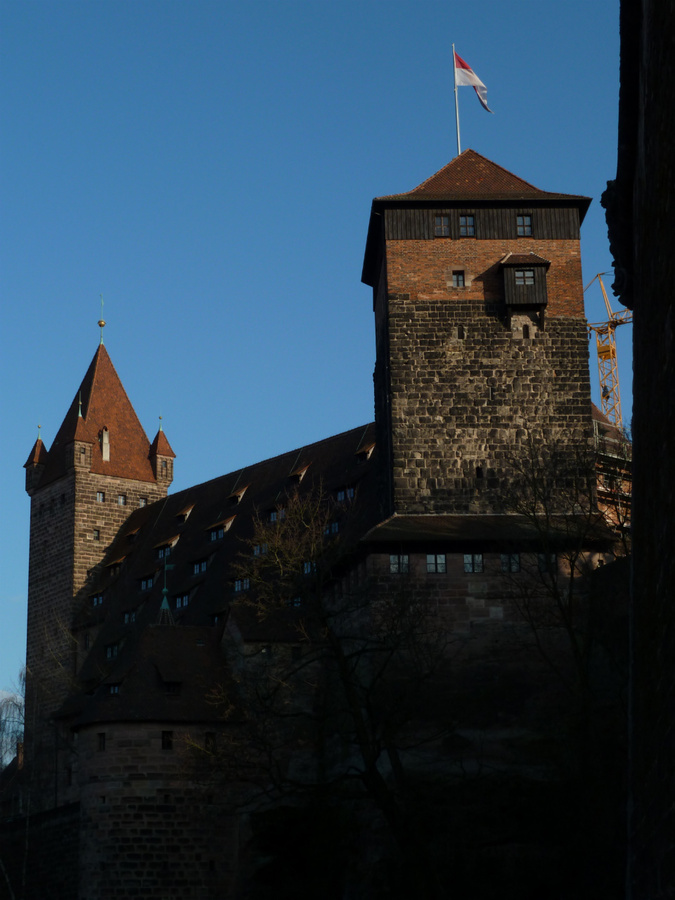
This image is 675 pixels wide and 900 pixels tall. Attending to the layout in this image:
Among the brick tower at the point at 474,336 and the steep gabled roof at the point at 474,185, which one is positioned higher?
the steep gabled roof at the point at 474,185

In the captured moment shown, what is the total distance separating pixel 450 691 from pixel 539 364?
11001mm

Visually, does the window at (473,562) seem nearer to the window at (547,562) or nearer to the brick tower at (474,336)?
the window at (547,562)

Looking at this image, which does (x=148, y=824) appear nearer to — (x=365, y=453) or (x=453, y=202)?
(x=365, y=453)

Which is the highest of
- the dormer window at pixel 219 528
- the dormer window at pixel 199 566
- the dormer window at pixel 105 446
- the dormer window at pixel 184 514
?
the dormer window at pixel 105 446

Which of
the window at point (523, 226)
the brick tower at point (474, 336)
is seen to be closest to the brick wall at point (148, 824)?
the brick tower at point (474, 336)

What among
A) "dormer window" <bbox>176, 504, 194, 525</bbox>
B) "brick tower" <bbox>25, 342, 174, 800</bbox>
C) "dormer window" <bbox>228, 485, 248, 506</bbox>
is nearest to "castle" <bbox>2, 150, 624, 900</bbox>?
"dormer window" <bbox>228, 485, 248, 506</bbox>

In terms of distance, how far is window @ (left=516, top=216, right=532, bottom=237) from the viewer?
45.5m

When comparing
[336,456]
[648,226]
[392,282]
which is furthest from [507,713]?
[648,226]

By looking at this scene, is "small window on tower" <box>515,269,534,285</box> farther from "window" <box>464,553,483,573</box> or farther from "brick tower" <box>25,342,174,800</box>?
"brick tower" <box>25,342,174,800</box>

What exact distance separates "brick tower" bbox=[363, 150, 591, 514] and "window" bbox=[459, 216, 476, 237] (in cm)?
5

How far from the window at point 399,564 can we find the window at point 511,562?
281 centimetres

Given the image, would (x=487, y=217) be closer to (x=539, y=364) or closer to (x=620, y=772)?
(x=539, y=364)

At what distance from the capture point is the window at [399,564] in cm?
4109

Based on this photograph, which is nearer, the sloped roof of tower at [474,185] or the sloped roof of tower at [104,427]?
the sloped roof of tower at [474,185]
